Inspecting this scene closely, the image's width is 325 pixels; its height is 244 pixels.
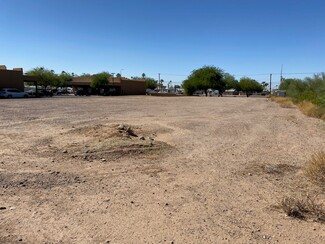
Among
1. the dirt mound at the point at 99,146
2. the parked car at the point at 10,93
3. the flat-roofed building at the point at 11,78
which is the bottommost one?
the dirt mound at the point at 99,146

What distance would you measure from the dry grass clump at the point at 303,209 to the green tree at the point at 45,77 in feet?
268

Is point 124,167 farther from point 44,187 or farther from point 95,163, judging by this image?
point 44,187

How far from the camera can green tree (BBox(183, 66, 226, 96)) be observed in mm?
105938

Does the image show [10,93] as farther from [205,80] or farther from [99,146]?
[205,80]

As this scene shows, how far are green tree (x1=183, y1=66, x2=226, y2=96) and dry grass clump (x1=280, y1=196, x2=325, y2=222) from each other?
101 meters

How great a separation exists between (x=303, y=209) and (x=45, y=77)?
8589 cm

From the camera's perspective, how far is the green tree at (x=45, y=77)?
83.6 metres

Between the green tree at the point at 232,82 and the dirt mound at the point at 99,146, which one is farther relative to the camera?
the green tree at the point at 232,82

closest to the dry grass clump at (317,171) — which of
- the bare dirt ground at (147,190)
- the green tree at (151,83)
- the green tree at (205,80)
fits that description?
the bare dirt ground at (147,190)

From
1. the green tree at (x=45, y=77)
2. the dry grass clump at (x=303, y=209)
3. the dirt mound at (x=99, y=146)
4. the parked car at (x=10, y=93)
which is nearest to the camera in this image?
the dry grass clump at (x=303, y=209)

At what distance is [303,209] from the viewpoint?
18.0 ft

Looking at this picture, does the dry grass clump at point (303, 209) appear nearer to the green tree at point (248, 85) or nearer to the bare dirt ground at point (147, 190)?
the bare dirt ground at point (147, 190)

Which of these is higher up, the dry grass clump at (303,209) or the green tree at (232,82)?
the green tree at (232,82)

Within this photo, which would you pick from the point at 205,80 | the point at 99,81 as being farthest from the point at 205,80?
the point at 99,81
